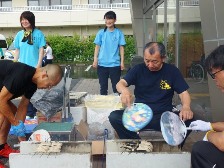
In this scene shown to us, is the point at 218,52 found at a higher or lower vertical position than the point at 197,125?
higher

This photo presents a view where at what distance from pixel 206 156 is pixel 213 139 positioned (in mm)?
147

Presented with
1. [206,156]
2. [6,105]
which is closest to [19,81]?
[6,105]

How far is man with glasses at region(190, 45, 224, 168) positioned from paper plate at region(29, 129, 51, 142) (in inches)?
55.6

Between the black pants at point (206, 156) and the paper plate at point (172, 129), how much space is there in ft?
0.70

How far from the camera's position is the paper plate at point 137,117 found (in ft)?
10.6

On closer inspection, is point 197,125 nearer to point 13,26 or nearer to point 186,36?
point 186,36

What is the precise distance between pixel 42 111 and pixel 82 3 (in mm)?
26995

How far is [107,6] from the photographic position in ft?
98.3

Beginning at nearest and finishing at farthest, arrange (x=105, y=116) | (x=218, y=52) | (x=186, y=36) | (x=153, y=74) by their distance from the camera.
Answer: (x=218, y=52)
(x=153, y=74)
(x=105, y=116)
(x=186, y=36)

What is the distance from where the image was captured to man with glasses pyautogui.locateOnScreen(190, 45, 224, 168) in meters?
2.38

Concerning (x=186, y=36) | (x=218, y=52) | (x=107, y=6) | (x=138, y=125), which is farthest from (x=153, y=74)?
(x=107, y=6)

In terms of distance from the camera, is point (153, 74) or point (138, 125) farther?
point (153, 74)

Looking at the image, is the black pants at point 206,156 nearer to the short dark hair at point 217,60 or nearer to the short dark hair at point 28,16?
the short dark hair at point 217,60

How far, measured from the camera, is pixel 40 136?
340 cm
